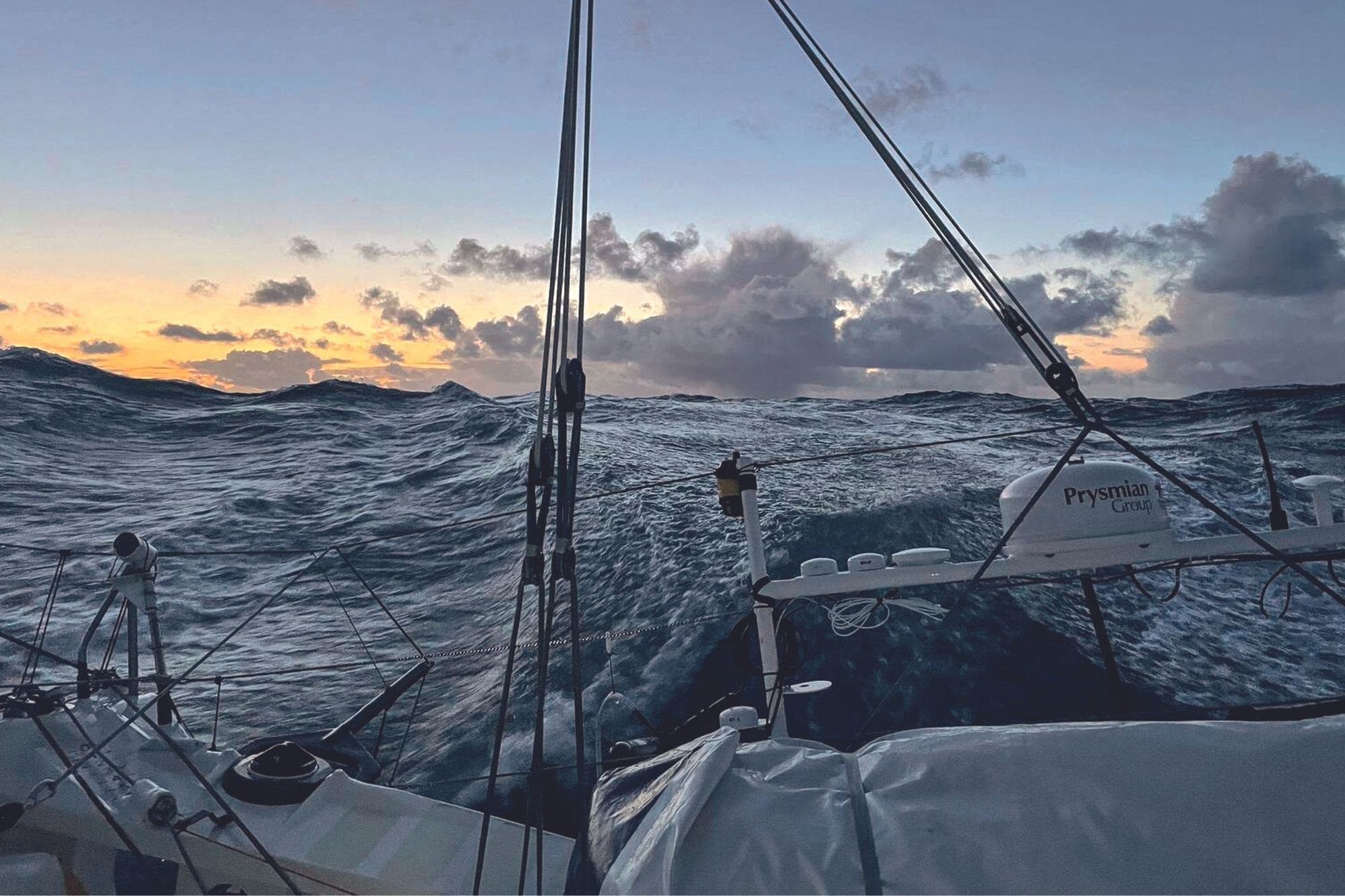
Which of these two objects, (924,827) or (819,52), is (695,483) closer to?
(819,52)

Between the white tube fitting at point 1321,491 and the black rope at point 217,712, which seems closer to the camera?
the white tube fitting at point 1321,491

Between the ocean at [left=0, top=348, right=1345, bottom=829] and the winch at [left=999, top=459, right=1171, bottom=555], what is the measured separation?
49.2 inches

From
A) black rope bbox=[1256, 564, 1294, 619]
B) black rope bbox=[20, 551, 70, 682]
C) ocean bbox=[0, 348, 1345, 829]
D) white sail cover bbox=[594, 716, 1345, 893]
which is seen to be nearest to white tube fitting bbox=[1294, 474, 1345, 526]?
black rope bbox=[1256, 564, 1294, 619]

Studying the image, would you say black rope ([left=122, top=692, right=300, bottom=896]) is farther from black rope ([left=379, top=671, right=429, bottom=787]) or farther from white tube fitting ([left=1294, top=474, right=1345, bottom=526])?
white tube fitting ([left=1294, top=474, right=1345, bottom=526])

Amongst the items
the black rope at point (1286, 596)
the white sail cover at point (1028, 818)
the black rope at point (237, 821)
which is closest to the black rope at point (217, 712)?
the black rope at point (237, 821)

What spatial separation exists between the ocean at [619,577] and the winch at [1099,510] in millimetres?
1249

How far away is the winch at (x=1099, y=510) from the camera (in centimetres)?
379

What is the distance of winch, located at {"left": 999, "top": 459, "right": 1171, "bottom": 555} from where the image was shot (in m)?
3.79

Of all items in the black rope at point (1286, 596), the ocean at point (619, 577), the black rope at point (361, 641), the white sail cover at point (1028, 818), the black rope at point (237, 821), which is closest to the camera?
the white sail cover at point (1028, 818)

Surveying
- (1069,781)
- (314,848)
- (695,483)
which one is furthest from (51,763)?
(695,483)

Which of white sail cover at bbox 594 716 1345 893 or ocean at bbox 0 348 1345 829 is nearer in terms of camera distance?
white sail cover at bbox 594 716 1345 893

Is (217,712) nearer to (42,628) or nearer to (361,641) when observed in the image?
(42,628)

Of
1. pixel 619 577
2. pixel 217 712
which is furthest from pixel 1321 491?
pixel 619 577

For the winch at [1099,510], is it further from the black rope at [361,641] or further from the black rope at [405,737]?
the black rope at [361,641]
